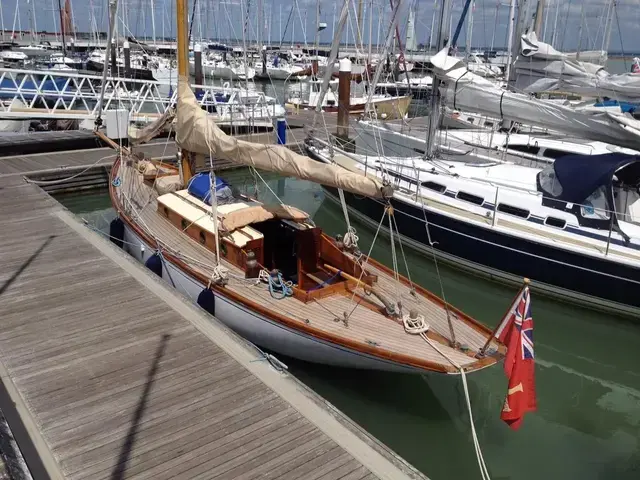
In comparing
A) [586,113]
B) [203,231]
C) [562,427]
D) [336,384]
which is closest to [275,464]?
[336,384]

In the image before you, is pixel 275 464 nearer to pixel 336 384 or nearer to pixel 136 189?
pixel 336 384

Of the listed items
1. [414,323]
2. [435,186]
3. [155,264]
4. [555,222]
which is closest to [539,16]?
[435,186]

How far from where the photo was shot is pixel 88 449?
5758 millimetres

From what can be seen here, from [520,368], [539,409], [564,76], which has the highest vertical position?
[564,76]

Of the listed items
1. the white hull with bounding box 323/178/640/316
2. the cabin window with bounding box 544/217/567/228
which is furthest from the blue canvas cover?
the cabin window with bounding box 544/217/567/228

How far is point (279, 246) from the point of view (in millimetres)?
10758

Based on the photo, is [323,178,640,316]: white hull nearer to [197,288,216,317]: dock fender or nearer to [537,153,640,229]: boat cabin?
[537,153,640,229]: boat cabin

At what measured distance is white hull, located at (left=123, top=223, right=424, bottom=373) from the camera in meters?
8.01

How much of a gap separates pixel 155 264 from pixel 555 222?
866 cm

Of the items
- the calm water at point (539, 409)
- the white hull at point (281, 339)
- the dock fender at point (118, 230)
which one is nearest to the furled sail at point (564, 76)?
the calm water at point (539, 409)

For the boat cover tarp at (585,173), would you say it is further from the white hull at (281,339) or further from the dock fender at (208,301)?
the dock fender at (208,301)

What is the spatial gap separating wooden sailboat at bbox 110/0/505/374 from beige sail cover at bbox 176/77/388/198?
0.02 metres

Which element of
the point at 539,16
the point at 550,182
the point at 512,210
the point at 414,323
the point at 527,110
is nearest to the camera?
the point at 414,323

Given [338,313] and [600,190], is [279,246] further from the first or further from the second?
[600,190]
